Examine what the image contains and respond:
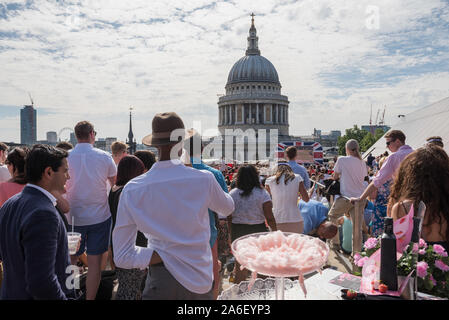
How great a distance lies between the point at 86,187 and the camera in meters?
4.64

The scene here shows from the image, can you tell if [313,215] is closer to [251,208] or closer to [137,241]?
[251,208]

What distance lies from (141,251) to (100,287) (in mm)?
2517

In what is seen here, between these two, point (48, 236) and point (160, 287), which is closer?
point (48, 236)

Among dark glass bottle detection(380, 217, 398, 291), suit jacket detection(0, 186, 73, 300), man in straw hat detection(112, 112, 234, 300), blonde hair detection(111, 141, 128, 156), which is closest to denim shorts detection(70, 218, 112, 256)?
blonde hair detection(111, 141, 128, 156)

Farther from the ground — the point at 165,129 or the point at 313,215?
the point at 165,129

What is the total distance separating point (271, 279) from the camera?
316 centimetres

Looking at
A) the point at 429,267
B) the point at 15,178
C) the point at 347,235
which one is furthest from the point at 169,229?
the point at 347,235

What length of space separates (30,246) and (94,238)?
253 cm

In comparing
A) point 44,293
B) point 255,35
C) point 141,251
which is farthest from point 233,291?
point 255,35

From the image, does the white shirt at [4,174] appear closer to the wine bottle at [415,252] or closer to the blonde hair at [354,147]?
the wine bottle at [415,252]

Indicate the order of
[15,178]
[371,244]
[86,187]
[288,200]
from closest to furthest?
[371,244], [15,178], [86,187], [288,200]

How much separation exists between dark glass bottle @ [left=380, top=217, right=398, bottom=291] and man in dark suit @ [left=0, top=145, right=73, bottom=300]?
2279mm

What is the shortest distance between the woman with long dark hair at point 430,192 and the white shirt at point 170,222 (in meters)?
1.96
